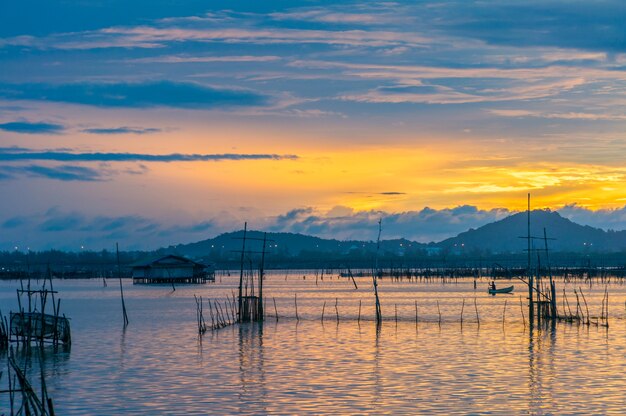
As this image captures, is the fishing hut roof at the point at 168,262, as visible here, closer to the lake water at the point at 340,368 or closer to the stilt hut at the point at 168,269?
the stilt hut at the point at 168,269

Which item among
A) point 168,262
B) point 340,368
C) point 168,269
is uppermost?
point 168,262

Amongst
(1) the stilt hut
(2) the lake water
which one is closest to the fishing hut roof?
(1) the stilt hut

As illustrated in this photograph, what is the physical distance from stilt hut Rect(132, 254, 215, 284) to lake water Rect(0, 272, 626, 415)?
57656mm

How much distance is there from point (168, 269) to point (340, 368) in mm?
78671

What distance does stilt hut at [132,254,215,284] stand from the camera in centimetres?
10375

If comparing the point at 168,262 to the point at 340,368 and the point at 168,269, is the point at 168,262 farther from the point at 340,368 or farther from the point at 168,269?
the point at 340,368

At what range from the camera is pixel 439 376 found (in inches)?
1015

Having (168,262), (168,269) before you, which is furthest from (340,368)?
(168,269)

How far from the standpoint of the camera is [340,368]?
90.8 ft

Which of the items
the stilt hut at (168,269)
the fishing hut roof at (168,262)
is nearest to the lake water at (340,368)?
the fishing hut roof at (168,262)

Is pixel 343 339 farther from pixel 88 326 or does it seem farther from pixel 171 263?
pixel 171 263

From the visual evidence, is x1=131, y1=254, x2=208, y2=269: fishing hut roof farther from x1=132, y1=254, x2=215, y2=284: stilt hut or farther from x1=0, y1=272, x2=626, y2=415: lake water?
x1=0, y1=272, x2=626, y2=415: lake water

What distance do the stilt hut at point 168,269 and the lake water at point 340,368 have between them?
189ft

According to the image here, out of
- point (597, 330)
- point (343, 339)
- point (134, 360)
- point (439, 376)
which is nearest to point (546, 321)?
point (597, 330)
